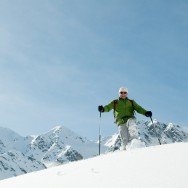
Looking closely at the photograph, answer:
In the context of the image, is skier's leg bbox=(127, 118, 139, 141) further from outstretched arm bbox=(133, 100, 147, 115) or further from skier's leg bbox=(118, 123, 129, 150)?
outstretched arm bbox=(133, 100, 147, 115)

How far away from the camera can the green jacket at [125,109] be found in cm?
1396

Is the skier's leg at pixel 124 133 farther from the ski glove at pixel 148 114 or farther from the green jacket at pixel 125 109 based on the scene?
the ski glove at pixel 148 114

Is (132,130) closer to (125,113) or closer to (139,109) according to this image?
(125,113)

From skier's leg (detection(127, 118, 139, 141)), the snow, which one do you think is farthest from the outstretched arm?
the snow

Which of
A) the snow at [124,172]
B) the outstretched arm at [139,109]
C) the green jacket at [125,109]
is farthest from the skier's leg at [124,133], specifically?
the snow at [124,172]

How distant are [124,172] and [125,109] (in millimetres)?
5420

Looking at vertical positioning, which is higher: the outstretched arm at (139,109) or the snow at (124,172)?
the outstretched arm at (139,109)

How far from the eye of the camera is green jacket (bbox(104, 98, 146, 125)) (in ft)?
45.8

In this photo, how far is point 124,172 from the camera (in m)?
8.64

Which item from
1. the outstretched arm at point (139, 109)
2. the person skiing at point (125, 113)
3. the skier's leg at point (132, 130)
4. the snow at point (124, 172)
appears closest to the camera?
the snow at point (124, 172)

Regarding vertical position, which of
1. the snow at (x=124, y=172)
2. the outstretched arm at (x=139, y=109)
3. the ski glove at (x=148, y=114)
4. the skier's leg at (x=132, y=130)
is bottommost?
the snow at (x=124, y=172)

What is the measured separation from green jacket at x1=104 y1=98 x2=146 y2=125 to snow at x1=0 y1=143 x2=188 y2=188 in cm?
323

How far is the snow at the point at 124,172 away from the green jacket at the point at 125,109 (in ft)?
10.6

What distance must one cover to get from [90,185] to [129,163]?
1.42 meters
